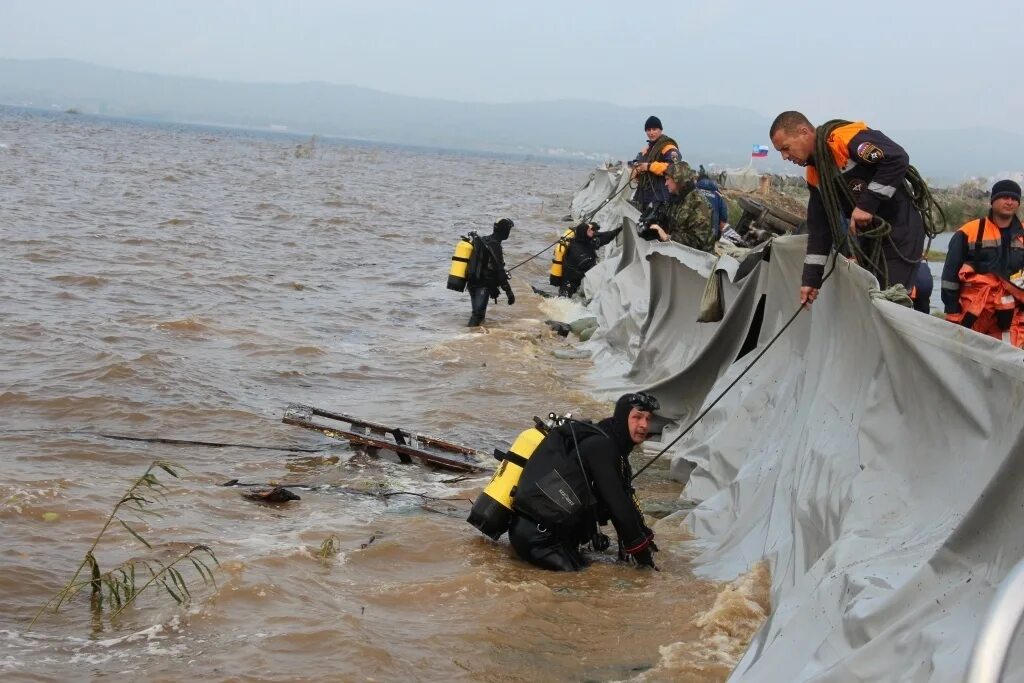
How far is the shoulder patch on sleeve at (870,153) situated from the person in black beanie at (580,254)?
10.0m

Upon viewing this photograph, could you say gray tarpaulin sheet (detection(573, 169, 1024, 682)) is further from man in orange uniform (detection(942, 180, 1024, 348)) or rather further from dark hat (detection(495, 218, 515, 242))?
dark hat (detection(495, 218, 515, 242))

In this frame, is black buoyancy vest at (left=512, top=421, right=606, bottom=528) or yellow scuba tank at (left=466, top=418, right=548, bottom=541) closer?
black buoyancy vest at (left=512, top=421, right=606, bottom=528)

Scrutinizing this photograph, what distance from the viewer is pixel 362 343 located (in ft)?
45.2

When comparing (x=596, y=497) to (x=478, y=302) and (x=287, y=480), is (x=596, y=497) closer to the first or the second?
(x=287, y=480)

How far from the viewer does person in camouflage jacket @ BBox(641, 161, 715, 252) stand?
11.3 meters

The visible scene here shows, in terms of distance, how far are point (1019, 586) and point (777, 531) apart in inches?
173

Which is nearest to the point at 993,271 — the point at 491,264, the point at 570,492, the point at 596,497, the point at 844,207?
the point at 844,207

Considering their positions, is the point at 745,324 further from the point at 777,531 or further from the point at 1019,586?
the point at 1019,586

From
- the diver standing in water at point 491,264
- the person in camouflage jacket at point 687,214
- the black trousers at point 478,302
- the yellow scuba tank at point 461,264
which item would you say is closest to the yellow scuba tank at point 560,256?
the black trousers at point 478,302

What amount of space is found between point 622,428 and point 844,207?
5.96 ft

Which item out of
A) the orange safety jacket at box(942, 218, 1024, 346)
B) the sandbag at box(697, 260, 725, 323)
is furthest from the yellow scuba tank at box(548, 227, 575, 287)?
the orange safety jacket at box(942, 218, 1024, 346)

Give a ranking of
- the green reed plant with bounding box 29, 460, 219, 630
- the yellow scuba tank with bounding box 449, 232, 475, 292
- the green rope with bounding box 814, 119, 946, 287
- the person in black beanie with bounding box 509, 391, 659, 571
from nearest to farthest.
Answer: the green reed plant with bounding box 29, 460, 219, 630 → the person in black beanie with bounding box 509, 391, 659, 571 → the green rope with bounding box 814, 119, 946, 287 → the yellow scuba tank with bounding box 449, 232, 475, 292

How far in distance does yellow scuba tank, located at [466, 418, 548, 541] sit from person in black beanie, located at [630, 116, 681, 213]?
5892 millimetres

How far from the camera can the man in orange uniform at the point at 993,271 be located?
23.7ft
